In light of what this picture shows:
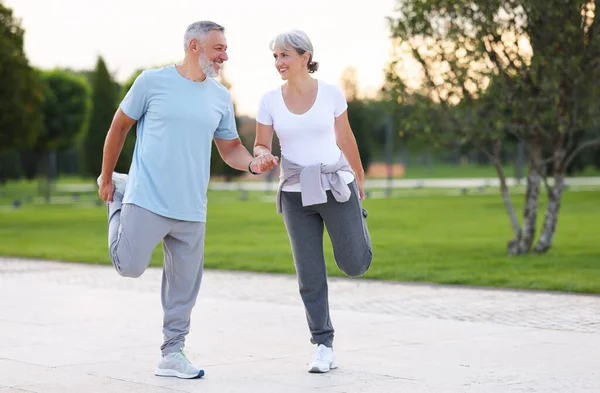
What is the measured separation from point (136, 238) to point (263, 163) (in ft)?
2.73

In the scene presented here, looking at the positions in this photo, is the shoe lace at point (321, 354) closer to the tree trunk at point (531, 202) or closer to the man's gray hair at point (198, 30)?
the man's gray hair at point (198, 30)

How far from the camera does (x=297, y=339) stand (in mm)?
8547

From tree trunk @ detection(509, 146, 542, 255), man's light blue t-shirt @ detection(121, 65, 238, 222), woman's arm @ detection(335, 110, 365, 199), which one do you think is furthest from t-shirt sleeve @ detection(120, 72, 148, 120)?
tree trunk @ detection(509, 146, 542, 255)

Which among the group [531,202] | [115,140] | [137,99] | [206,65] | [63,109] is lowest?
[531,202]

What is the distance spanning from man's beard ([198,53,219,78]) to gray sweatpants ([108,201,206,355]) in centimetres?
86

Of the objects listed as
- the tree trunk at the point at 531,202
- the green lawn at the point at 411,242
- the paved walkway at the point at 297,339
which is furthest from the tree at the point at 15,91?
the paved walkway at the point at 297,339

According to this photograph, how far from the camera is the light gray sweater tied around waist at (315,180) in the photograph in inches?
268

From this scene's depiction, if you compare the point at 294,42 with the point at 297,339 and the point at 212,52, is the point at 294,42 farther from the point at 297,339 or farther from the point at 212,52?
the point at 297,339

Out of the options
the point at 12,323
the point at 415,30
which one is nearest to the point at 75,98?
the point at 415,30

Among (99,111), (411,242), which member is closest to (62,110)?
(99,111)

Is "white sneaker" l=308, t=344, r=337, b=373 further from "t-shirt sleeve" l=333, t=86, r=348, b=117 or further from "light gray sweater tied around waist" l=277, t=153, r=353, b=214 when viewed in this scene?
"t-shirt sleeve" l=333, t=86, r=348, b=117

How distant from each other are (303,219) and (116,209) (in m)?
1.11

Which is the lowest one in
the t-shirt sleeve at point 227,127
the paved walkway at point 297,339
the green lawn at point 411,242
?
the green lawn at point 411,242

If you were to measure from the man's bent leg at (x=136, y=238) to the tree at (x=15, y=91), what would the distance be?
26.7m
